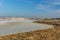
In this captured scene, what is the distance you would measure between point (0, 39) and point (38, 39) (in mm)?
3164

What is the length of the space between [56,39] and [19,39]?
314 cm

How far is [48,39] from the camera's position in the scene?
40.8 ft

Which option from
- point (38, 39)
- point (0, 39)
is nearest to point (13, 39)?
point (0, 39)

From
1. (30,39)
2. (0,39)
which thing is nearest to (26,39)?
(30,39)

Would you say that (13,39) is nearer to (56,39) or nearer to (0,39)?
(0,39)

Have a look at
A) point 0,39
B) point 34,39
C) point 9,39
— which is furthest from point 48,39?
point 0,39

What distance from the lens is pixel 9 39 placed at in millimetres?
12055

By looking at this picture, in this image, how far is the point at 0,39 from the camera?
12.2 meters

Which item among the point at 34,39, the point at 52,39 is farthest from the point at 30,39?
the point at 52,39

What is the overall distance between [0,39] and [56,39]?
471cm

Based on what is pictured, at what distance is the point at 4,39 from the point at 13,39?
0.80 m

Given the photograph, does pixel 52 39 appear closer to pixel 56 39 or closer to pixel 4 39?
pixel 56 39

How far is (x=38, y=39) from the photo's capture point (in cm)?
1226

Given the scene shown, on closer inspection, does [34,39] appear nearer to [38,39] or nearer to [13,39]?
[38,39]
